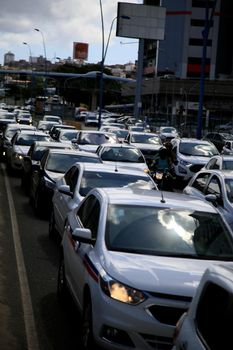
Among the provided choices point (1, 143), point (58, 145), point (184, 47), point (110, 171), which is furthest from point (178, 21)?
point (110, 171)

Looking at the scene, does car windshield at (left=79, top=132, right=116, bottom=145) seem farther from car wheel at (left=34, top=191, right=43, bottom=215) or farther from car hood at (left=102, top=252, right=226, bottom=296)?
car hood at (left=102, top=252, right=226, bottom=296)

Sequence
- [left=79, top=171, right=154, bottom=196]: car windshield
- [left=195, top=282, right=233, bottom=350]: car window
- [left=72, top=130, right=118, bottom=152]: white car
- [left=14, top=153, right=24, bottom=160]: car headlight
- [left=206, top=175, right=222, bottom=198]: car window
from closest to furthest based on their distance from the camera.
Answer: [left=195, top=282, right=233, bottom=350]: car window
[left=79, top=171, right=154, bottom=196]: car windshield
[left=206, top=175, right=222, bottom=198]: car window
[left=14, top=153, right=24, bottom=160]: car headlight
[left=72, top=130, right=118, bottom=152]: white car

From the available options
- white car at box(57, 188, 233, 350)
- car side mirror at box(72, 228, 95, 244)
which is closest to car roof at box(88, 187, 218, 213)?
white car at box(57, 188, 233, 350)

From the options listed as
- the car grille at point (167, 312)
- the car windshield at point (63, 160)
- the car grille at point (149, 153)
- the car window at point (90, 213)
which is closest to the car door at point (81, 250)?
Answer: the car window at point (90, 213)

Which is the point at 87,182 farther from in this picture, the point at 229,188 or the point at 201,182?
the point at 201,182

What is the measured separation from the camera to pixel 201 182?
13219 mm

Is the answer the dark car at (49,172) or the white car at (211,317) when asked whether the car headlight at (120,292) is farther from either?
the dark car at (49,172)

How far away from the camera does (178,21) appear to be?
12100 cm

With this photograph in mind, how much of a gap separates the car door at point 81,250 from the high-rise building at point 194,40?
112 metres

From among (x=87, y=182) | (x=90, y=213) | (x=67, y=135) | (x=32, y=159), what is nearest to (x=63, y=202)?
(x=87, y=182)

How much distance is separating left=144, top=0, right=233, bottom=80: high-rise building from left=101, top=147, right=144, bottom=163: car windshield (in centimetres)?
9824

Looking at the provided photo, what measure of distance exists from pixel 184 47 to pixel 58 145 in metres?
104

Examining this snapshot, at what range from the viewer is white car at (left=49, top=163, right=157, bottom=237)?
11.1 metres

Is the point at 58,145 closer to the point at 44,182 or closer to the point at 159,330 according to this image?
the point at 44,182
